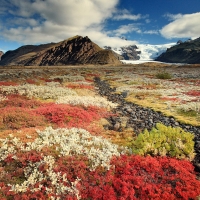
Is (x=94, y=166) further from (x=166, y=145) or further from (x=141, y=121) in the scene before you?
(x=141, y=121)

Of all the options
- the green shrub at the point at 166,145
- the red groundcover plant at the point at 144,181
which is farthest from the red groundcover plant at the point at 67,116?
the red groundcover plant at the point at 144,181

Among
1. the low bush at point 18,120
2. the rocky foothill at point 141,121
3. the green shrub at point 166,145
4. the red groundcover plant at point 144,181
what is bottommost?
the rocky foothill at point 141,121

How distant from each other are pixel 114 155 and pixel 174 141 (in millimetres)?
3622

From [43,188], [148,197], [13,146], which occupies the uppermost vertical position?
[13,146]

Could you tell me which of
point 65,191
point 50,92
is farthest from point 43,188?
point 50,92

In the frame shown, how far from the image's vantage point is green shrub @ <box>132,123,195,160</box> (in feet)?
34.4

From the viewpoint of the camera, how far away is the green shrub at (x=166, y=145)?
10.5 metres

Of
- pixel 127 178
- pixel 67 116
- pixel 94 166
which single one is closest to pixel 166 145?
pixel 127 178

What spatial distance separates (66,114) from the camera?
1616cm

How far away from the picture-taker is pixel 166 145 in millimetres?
10758

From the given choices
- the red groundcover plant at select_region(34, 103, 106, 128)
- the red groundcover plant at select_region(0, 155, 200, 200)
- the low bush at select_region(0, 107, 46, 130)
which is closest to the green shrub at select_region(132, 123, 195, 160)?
the red groundcover plant at select_region(0, 155, 200, 200)

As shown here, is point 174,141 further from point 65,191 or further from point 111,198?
point 65,191

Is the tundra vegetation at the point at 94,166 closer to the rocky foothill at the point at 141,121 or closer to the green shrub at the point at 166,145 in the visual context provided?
the green shrub at the point at 166,145

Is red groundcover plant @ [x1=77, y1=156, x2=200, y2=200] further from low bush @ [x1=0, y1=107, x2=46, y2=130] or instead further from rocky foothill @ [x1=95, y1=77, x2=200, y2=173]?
low bush @ [x1=0, y1=107, x2=46, y2=130]
